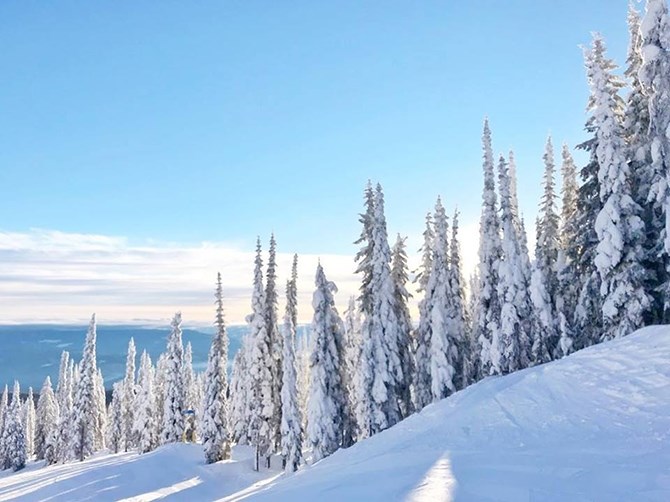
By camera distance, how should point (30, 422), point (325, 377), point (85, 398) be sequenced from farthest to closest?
point (30, 422), point (85, 398), point (325, 377)

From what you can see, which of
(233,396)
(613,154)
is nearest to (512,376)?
(613,154)

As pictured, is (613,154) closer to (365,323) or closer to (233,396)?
(365,323)

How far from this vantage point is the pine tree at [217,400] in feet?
140

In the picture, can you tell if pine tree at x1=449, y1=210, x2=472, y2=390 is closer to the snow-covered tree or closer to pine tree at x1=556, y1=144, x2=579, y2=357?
pine tree at x1=556, y1=144, x2=579, y2=357

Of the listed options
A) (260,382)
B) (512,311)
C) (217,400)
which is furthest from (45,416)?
(512,311)

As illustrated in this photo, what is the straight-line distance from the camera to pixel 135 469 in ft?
126

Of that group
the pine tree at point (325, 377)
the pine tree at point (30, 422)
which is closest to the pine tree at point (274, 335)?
the pine tree at point (325, 377)

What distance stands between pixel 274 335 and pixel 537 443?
3453 cm

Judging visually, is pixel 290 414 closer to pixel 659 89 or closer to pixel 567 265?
pixel 567 265

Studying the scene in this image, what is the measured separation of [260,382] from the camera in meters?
42.6

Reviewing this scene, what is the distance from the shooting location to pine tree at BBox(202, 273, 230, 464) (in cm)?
4253

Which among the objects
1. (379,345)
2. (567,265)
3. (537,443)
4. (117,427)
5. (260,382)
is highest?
(567,265)

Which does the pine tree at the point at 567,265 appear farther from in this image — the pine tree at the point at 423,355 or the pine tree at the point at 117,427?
the pine tree at the point at 117,427

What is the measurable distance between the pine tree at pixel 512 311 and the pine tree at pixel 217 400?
76.1 ft
